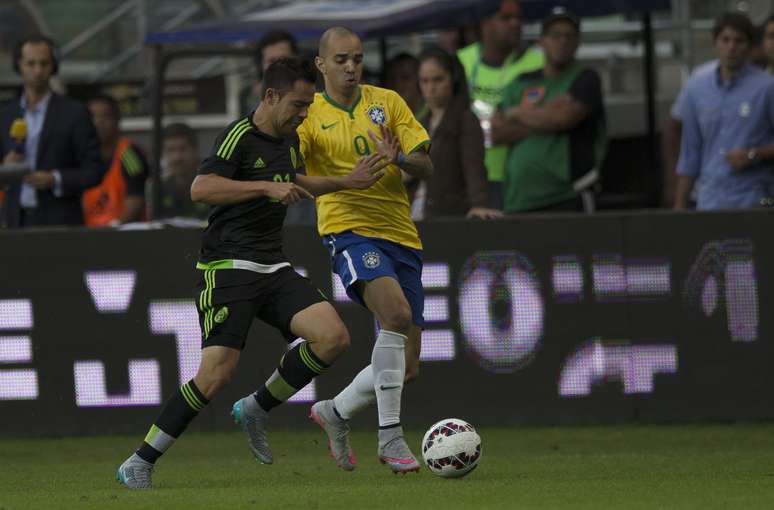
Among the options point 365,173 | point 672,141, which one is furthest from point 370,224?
point 672,141

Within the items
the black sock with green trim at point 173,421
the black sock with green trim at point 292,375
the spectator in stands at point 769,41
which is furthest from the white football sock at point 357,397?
the spectator in stands at point 769,41

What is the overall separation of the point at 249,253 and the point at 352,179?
0.66 meters

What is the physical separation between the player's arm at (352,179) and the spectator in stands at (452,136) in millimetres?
2996

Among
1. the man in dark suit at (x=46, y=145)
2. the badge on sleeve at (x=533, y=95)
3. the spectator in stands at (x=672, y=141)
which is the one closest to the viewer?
the man in dark suit at (x=46, y=145)

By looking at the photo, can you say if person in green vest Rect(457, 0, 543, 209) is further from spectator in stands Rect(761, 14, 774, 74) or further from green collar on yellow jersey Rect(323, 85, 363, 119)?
green collar on yellow jersey Rect(323, 85, 363, 119)

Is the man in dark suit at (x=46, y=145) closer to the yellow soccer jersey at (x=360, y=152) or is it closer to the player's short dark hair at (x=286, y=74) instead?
the yellow soccer jersey at (x=360, y=152)

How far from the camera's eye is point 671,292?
12.1 meters

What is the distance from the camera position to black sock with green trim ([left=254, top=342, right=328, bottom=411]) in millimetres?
9273

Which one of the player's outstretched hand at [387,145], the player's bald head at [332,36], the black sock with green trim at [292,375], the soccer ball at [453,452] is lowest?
the soccer ball at [453,452]

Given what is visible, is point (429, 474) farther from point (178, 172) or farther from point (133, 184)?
point (133, 184)

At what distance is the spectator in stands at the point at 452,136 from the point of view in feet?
39.4

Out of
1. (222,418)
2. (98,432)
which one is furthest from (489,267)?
(98,432)

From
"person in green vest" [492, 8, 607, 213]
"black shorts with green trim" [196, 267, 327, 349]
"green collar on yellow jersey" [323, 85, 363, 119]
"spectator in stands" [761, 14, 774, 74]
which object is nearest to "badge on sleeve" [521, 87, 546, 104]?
"person in green vest" [492, 8, 607, 213]

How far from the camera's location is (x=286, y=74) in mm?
8781
